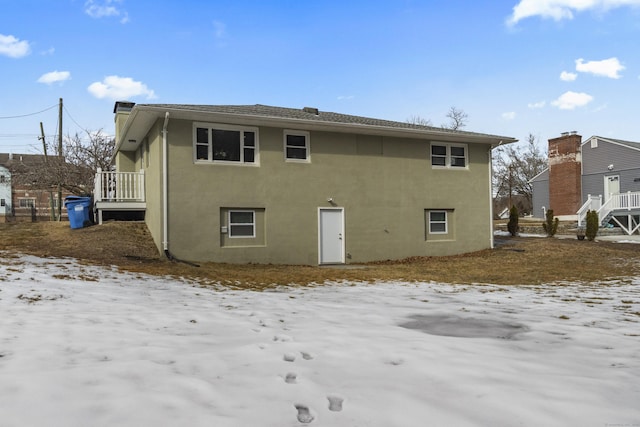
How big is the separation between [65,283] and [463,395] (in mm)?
6546

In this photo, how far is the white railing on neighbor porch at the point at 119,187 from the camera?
15.5m

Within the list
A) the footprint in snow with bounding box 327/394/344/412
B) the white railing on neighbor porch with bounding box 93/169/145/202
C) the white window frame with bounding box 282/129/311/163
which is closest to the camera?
the footprint in snow with bounding box 327/394/344/412

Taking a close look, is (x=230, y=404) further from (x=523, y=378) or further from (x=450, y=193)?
(x=450, y=193)

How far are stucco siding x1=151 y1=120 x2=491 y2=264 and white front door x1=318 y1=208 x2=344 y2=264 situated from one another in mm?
193

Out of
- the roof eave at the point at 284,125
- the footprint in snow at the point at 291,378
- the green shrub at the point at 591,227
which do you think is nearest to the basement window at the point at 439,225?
the roof eave at the point at 284,125

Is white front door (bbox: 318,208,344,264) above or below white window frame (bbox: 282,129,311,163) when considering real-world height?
below

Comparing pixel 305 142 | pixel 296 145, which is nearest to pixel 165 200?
pixel 296 145

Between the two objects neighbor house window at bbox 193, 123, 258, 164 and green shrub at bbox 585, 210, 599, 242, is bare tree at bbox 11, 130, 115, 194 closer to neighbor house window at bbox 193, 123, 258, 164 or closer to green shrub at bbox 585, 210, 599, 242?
neighbor house window at bbox 193, 123, 258, 164

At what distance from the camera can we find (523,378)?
3.12 metres

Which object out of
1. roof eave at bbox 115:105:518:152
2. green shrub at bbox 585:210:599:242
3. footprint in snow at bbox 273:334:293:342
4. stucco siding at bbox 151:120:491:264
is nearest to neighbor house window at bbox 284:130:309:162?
stucco siding at bbox 151:120:491:264

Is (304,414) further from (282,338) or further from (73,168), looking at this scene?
(73,168)

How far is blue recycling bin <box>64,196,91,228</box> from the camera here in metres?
15.7

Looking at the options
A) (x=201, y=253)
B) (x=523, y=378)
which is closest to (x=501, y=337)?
(x=523, y=378)

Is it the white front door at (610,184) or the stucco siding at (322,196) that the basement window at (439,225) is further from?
the white front door at (610,184)
